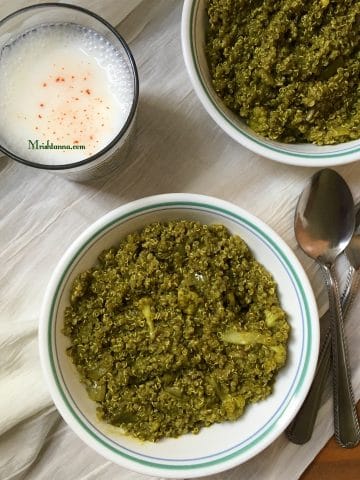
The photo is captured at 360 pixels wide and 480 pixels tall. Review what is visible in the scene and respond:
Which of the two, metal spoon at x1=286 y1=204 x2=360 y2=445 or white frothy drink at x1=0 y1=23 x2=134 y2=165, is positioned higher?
white frothy drink at x1=0 y1=23 x2=134 y2=165

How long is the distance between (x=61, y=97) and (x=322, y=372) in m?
0.76

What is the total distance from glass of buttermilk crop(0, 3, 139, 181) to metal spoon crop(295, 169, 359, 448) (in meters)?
0.40

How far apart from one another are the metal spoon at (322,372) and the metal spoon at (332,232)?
24 millimetres

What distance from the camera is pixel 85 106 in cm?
121

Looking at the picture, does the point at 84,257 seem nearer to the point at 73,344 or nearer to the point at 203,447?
the point at 73,344

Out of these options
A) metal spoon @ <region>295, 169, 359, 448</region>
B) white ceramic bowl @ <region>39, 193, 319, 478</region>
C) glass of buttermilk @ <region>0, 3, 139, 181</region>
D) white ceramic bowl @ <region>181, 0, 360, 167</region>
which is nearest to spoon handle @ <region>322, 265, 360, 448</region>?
metal spoon @ <region>295, 169, 359, 448</region>

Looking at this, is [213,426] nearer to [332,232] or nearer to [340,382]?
[340,382]

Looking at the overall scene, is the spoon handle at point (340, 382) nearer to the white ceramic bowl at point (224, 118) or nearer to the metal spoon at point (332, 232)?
the metal spoon at point (332, 232)

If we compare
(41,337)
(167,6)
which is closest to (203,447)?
(41,337)

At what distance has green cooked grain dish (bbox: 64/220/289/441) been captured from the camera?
118 centimetres

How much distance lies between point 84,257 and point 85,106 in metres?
0.29

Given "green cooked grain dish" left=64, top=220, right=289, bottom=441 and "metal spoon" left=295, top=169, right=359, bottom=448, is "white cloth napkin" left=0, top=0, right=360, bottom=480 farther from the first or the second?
"green cooked grain dish" left=64, top=220, right=289, bottom=441

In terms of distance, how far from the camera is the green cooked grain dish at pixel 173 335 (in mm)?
1183

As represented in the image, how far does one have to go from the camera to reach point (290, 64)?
1184 millimetres
